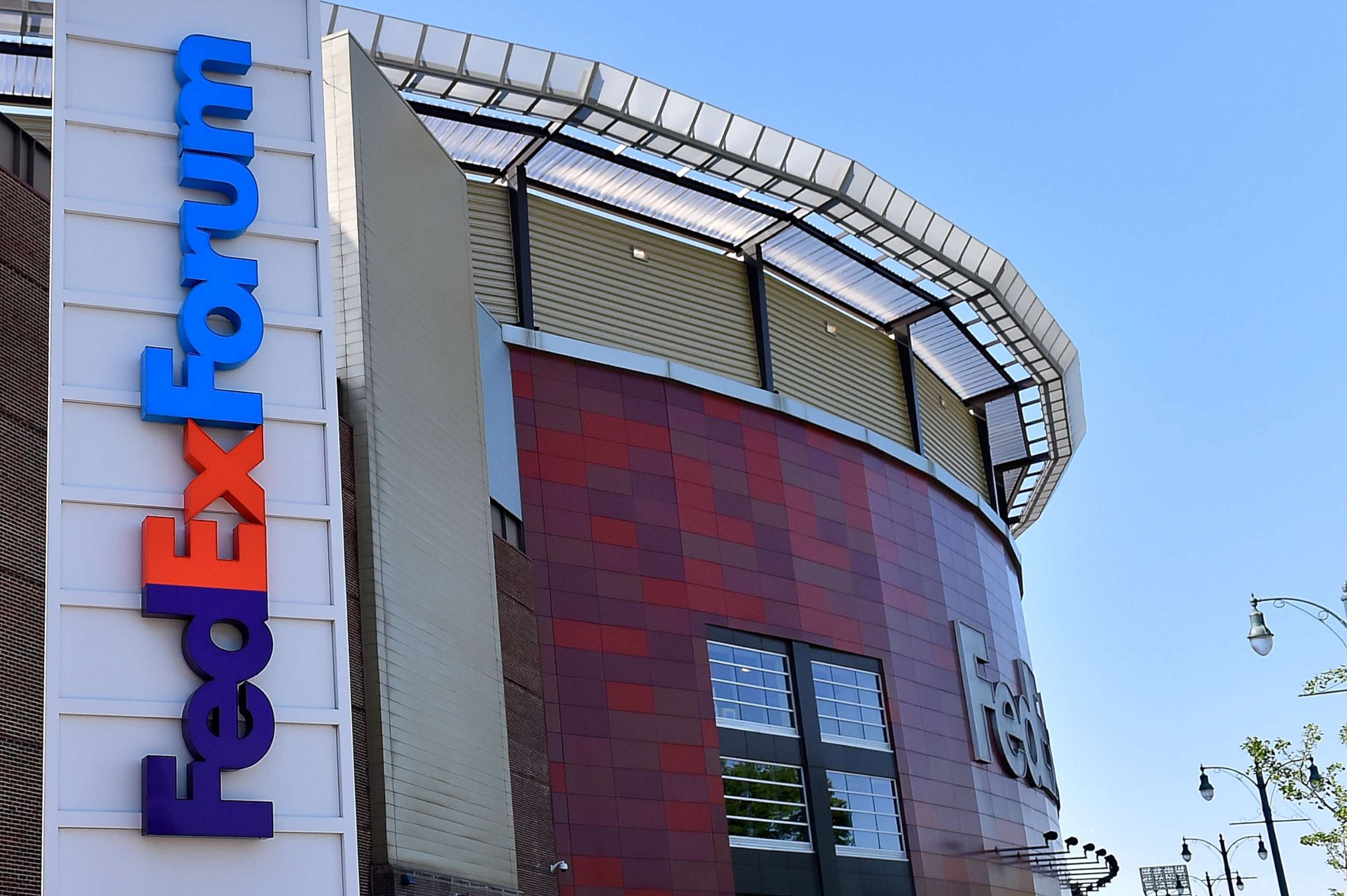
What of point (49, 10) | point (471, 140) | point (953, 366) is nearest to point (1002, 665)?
point (953, 366)

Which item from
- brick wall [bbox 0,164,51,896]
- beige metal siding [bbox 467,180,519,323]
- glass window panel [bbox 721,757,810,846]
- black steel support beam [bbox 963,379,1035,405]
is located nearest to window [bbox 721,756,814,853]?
glass window panel [bbox 721,757,810,846]

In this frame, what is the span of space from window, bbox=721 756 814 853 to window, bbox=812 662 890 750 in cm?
220

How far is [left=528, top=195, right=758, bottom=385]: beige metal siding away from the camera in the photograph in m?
41.4

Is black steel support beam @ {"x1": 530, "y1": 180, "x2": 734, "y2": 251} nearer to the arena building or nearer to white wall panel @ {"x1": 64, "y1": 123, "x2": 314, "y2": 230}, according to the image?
the arena building

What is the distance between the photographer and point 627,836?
36000 mm

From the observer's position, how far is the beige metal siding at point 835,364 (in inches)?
1842

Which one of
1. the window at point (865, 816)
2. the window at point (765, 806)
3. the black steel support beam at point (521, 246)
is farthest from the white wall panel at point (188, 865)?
the window at point (865, 816)

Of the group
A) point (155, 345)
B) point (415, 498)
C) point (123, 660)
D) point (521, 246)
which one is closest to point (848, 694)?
Answer: point (521, 246)

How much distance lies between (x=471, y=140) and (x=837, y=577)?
52.4ft

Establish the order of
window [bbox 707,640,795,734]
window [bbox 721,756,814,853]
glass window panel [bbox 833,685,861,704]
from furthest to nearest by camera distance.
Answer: glass window panel [bbox 833,685,861,704], window [bbox 707,640,795,734], window [bbox 721,756,814,853]

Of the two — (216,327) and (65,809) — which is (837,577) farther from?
(65,809)

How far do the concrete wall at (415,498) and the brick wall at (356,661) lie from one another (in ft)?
0.44

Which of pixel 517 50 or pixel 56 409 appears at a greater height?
pixel 517 50

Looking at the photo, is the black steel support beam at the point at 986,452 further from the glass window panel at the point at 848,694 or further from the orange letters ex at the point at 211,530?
the orange letters ex at the point at 211,530
